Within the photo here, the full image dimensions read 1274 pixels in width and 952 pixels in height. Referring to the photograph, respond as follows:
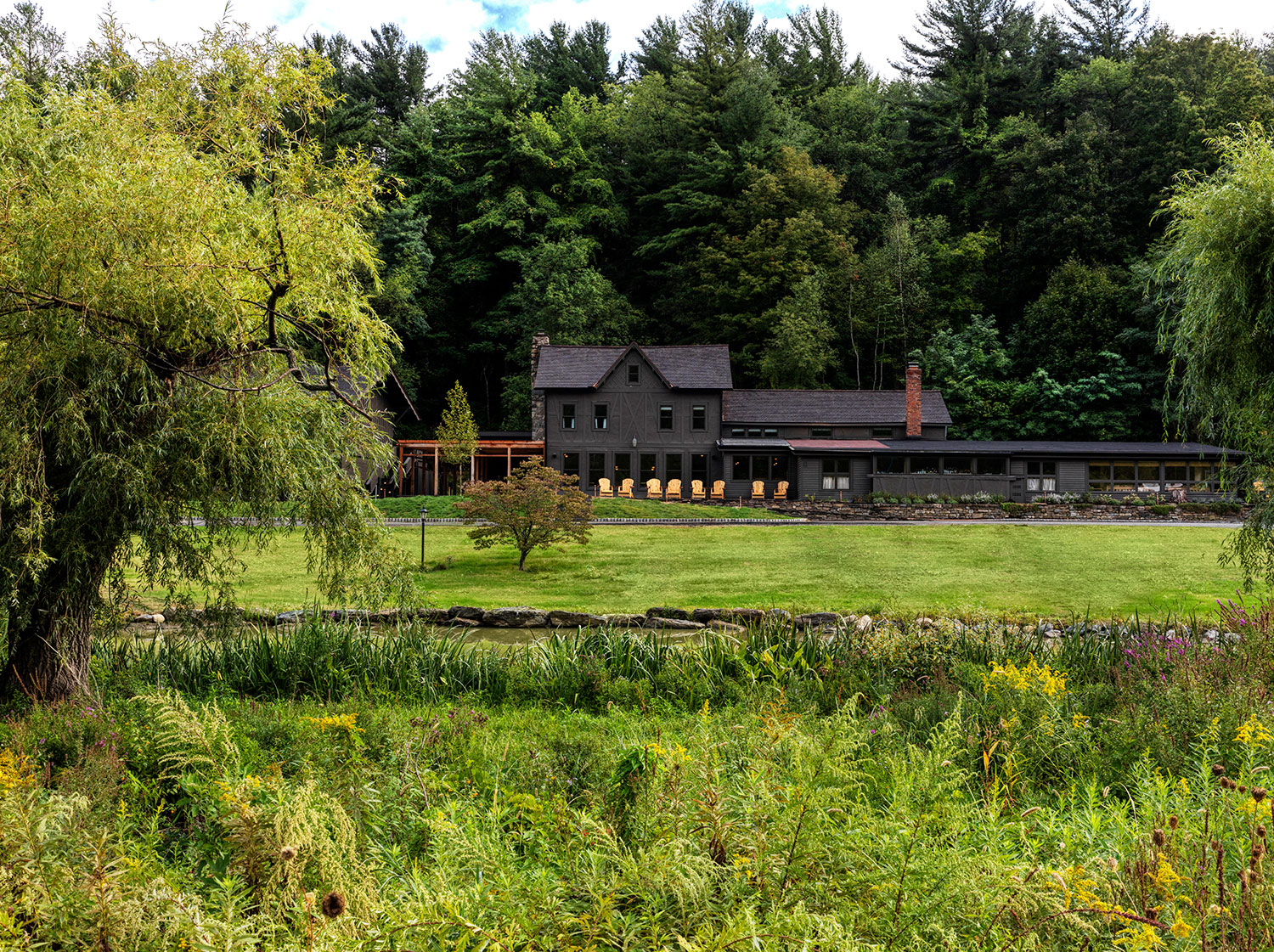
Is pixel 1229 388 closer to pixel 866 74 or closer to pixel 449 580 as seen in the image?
pixel 449 580

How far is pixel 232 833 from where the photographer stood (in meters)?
2.69

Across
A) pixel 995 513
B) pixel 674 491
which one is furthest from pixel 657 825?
pixel 674 491

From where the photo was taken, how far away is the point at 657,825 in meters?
2.62

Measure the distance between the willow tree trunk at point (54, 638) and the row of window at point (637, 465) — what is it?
1200 inches

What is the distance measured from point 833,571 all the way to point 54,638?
14802 millimetres

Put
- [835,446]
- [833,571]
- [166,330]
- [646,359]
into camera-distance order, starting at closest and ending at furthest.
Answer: [166,330], [833,571], [835,446], [646,359]

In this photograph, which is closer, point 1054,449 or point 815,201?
point 1054,449

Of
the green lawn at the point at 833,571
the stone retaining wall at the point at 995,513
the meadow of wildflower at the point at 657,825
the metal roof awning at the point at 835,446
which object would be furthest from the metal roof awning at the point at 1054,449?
the meadow of wildflower at the point at 657,825

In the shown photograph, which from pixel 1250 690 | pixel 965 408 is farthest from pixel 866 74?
pixel 1250 690

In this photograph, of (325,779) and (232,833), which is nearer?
(232,833)

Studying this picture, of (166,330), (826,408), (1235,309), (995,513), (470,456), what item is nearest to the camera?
(166,330)

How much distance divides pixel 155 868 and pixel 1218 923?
131 inches

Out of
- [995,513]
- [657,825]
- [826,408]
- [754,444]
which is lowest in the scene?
[995,513]

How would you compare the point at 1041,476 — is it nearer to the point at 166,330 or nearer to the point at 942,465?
the point at 942,465
